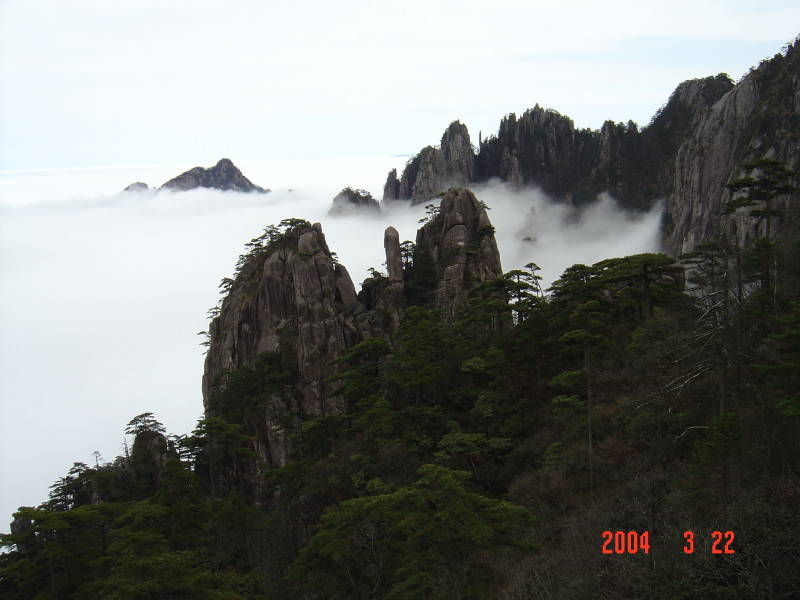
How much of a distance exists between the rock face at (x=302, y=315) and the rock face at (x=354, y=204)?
69.6m

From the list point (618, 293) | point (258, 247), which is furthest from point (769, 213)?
point (258, 247)

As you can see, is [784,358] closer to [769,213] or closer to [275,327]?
[769,213]

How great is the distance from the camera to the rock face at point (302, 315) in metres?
50.0

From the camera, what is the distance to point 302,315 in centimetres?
5366

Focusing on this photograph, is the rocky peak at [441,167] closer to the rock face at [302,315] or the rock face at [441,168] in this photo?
the rock face at [441,168]

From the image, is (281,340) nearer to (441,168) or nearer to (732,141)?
(732,141)

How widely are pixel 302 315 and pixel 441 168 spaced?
96.0m

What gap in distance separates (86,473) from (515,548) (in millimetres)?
40198

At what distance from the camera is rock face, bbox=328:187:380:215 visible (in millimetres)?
131500

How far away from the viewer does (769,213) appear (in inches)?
1254
